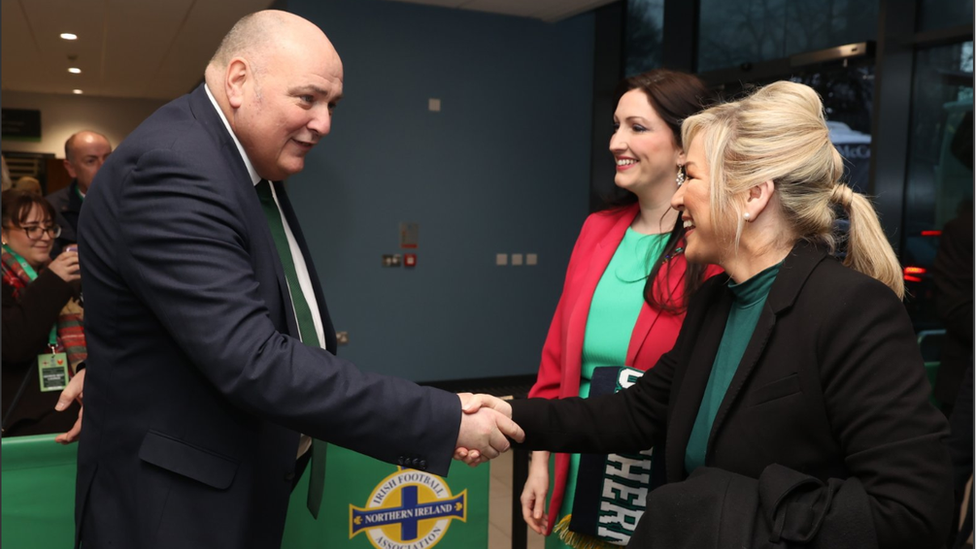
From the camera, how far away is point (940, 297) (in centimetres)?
345

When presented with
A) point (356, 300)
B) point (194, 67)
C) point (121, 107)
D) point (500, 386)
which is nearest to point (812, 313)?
point (356, 300)

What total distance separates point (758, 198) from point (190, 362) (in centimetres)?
104

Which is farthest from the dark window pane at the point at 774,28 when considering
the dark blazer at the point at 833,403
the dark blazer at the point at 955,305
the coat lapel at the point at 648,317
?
the dark blazer at the point at 833,403

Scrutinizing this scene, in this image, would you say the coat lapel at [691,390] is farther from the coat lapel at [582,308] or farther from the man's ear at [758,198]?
the coat lapel at [582,308]

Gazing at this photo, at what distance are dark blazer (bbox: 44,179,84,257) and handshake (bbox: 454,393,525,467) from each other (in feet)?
9.50

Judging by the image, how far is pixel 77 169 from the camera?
4402 millimetres

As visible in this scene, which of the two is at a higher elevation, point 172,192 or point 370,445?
point 172,192

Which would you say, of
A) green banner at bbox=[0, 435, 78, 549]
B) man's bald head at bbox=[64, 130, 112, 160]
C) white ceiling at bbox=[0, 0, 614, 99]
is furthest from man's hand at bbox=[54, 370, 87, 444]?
white ceiling at bbox=[0, 0, 614, 99]

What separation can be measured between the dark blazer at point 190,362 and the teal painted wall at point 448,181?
4.88 m

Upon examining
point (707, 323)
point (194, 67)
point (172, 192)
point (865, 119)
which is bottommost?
point (707, 323)


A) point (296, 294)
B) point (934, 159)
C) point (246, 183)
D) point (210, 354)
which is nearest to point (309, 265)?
point (296, 294)

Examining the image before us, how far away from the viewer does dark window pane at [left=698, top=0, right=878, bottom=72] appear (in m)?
4.92

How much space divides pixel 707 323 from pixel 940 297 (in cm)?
253

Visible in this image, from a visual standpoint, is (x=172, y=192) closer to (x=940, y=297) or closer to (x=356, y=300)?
(x=940, y=297)
